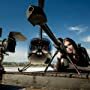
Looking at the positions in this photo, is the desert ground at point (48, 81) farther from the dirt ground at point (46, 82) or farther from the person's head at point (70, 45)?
the person's head at point (70, 45)

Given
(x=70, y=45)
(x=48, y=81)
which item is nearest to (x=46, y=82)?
(x=48, y=81)

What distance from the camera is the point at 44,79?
739 centimetres

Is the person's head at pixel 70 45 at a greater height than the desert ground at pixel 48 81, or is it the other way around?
the person's head at pixel 70 45

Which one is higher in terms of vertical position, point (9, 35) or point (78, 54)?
point (9, 35)

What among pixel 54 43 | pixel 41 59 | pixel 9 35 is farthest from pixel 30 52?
pixel 54 43

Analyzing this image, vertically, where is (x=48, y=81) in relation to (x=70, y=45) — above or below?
below

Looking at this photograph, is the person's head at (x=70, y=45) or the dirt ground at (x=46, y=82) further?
the person's head at (x=70, y=45)

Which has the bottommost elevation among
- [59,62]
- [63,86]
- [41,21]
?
[63,86]

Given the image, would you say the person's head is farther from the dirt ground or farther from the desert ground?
the dirt ground

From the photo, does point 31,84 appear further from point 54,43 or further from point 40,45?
point 40,45

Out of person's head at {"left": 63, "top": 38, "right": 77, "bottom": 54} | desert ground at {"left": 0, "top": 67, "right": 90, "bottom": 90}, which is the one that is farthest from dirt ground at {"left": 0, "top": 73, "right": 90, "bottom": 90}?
person's head at {"left": 63, "top": 38, "right": 77, "bottom": 54}

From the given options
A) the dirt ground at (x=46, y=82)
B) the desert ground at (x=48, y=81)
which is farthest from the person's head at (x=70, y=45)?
the dirt ground at (x=46, y=82)

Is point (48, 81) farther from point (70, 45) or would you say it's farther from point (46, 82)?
point (70, 45)

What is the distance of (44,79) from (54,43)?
124 cm
